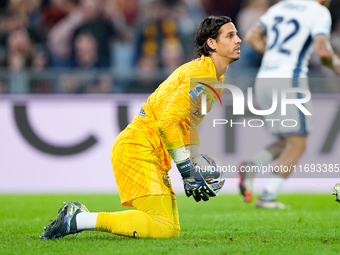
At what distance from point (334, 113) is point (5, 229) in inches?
236

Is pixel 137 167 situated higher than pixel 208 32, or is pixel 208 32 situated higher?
pixel 208 32

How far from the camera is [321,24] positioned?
7.06m

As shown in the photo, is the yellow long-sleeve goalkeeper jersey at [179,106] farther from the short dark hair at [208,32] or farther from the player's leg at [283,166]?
the player's leg at [283,166]

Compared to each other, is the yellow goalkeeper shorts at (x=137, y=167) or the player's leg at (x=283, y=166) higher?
the yellow goalkeeper shorts at (x=137, y=167)

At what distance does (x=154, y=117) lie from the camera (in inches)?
177

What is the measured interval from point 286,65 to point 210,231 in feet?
10.0

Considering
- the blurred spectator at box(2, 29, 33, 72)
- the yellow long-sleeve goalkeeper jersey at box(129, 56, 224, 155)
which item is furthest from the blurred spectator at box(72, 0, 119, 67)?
the yellow long-sleeve goalkeeper jersey at box(129, 56, 224, 155)

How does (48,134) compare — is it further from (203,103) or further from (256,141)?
(203,103)

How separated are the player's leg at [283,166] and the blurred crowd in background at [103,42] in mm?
2699

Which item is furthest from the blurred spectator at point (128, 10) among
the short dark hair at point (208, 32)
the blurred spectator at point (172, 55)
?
the short dark hair at point (208, 32)

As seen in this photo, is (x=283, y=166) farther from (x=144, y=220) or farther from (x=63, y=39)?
(x=63, y=39)

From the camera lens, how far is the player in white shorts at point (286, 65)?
23.2ft

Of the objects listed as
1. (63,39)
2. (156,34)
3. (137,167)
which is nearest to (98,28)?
(63,39)

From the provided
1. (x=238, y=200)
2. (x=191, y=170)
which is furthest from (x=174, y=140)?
(x=238, y=200)
